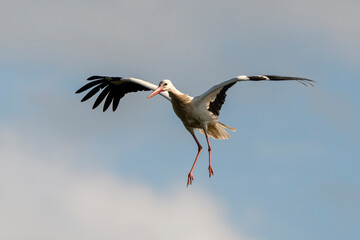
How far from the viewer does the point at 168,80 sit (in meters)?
16.7

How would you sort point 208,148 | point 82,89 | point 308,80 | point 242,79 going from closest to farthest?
point 308,80 → point 242,79 → point 208,148 → point 82,89

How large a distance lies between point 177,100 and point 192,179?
1725mm

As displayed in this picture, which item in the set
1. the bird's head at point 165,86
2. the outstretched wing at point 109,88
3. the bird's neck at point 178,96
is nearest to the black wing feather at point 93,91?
the outstretched wing at point 109,88

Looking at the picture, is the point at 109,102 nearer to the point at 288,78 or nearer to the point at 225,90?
the point at 225,90

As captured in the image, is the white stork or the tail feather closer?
the white stork

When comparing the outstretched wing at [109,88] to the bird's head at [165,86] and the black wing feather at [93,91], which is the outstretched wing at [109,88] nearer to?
the black wing feather at [93,91]

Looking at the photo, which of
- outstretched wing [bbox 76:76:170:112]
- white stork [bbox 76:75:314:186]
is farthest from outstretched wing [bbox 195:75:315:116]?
outstretched wing [bbox 76:76:170:112]

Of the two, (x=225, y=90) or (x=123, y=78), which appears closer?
(x=225, y=90)

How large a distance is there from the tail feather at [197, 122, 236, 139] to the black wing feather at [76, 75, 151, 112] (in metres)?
2.01

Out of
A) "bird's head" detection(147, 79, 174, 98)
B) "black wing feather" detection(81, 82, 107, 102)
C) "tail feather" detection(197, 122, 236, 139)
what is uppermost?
"bird's head" detection(147, 79, 174, 98)

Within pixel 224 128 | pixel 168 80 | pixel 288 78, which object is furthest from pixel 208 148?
pixel 288 78

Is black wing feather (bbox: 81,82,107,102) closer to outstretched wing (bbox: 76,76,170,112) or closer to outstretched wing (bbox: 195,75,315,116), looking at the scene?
outstretched wing (bbox: 76,76,170,112)

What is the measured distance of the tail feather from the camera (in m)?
17.7

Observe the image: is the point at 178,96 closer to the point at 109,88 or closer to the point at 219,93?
the point at 219,93
